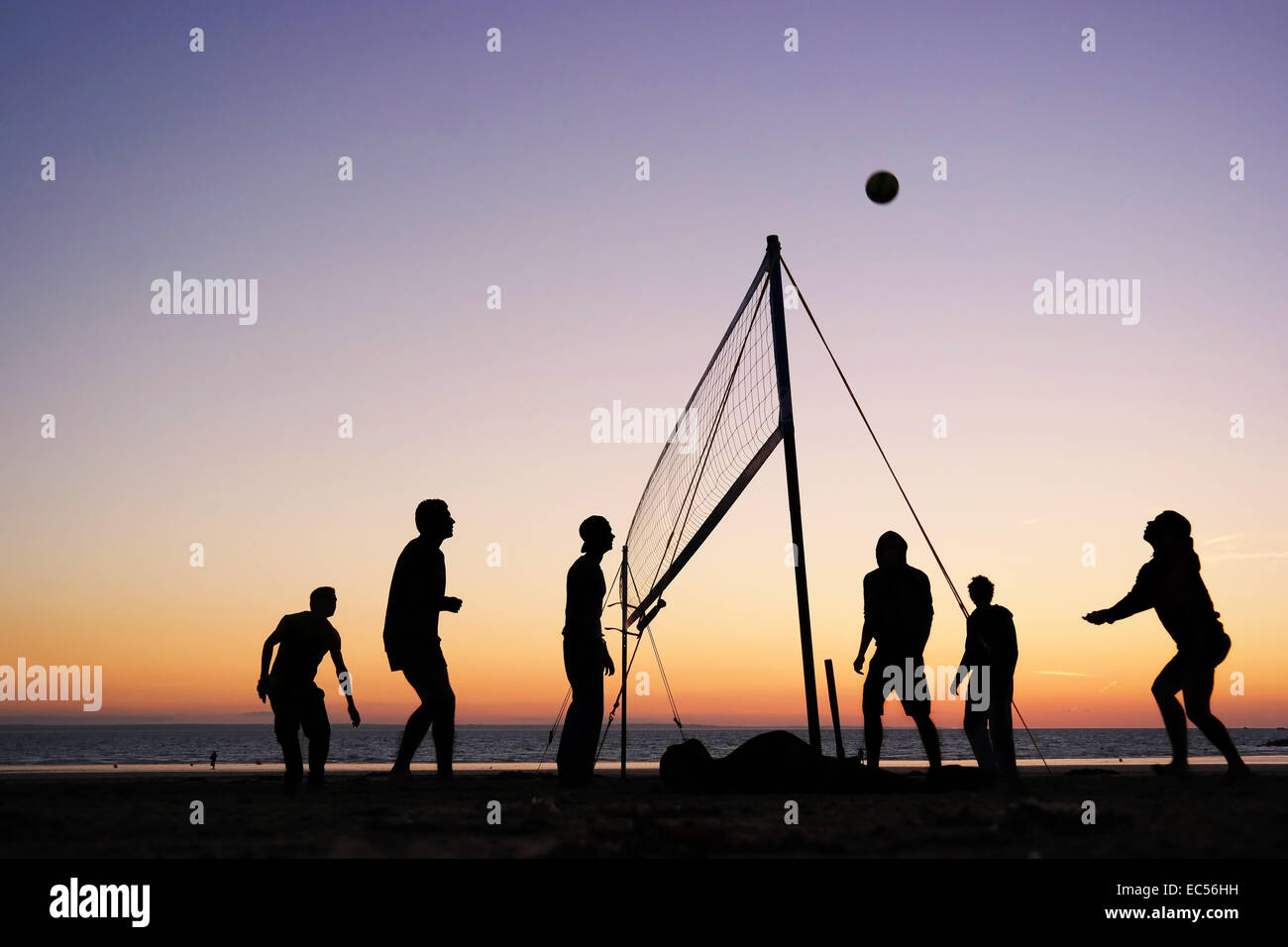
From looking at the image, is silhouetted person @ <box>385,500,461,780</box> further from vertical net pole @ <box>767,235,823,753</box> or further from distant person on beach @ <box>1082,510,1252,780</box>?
distant person on beach @ <box>1082,510,1252,780</box>

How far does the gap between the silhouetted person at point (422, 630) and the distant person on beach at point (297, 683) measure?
42cm

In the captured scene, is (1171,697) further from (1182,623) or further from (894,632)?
(894,632)

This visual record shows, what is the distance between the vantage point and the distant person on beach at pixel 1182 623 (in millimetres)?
6168

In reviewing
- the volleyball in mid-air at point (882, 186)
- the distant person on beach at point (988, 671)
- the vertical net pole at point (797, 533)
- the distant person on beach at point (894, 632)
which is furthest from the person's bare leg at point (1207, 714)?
the volleyball in mid-air at point (882, 186)

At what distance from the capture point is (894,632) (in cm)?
612

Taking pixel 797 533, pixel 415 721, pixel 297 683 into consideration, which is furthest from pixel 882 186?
pixel 297 683

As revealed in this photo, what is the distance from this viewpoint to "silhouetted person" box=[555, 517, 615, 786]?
259 inches

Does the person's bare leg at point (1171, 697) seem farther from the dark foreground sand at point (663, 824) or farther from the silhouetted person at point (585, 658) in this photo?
the silhouetted person at point (585, 658)

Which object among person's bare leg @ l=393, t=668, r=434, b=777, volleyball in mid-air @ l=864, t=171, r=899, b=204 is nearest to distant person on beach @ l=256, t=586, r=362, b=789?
person's bare leg @ l=393, t=668, r=434, b=777

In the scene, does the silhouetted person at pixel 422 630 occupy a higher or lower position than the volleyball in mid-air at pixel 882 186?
lower

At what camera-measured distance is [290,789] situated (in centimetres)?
640
